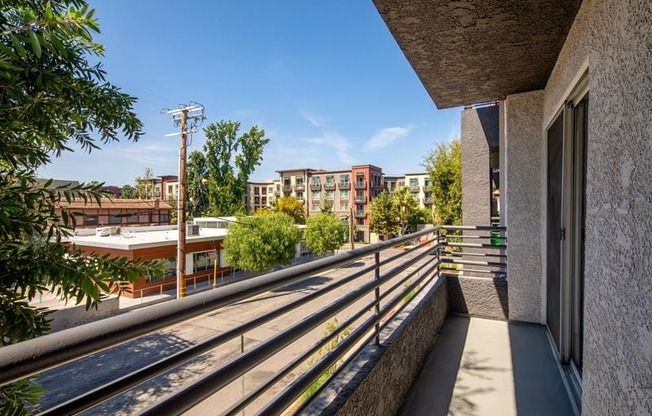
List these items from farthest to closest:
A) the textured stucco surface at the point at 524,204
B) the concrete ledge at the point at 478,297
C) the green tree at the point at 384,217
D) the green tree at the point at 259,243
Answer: the green tree at the point at 384,217 < the green tree at the point at 259,243 < the concrete ledge at the point at 478,297 < the textured stucco surface at the point at 524,204

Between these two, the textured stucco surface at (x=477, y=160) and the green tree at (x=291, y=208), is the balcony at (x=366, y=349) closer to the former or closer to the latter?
the textured stucco surface at (x=477, y=160)

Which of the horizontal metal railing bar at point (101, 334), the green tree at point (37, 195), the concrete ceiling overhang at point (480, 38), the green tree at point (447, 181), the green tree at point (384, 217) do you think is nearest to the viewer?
the horizontal metal railing bar at point (101, 334)

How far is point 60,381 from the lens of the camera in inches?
340

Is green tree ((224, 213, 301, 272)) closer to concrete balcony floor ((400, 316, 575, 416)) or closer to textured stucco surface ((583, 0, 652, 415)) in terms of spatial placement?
concrete balcony floor ((400, 316, 575, 416))

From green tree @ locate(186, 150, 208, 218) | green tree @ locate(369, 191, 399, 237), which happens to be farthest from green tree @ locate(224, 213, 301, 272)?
green tree @ locate(186, 150, 208, 218)

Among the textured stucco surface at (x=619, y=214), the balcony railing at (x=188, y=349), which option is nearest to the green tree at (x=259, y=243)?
the balcony railing at (x=188, y=349)

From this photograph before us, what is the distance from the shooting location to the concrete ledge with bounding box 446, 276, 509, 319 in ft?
13.0

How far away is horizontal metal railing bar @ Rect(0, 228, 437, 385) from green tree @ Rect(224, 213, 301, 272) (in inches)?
664

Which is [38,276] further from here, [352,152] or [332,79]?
[352,152]

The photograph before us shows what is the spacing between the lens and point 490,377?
261cm

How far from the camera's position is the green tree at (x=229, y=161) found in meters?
28.8

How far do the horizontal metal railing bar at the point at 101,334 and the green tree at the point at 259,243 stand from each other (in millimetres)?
16878

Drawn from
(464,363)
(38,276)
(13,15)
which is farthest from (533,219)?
(13,15)

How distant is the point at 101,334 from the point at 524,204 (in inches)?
159
